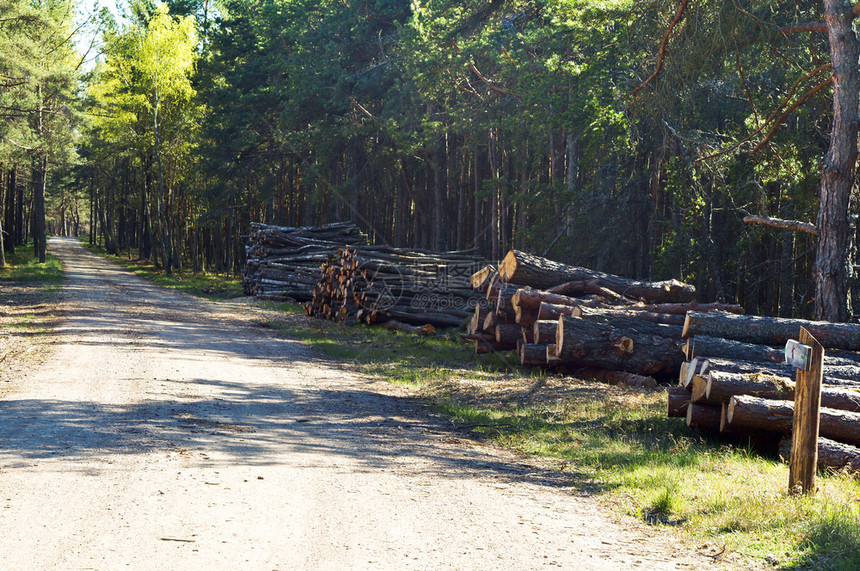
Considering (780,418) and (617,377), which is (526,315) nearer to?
(617,377)

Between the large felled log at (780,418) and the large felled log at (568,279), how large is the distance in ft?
24.4

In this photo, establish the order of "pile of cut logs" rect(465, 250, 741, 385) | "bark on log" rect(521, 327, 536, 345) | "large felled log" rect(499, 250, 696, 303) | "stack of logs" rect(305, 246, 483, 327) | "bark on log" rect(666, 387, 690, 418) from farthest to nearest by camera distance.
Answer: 1. "stack of logs" rect(305, 246, 483, 327)
2. "large felled log" rect(499, 250, 696, 303)
3. "bark on log" rect(521, 327, 536, 345)
4. "pile of cut logs" rect(465, 250, 741, 385)
5. "bark on log" rect(666, 387, 690, 418)

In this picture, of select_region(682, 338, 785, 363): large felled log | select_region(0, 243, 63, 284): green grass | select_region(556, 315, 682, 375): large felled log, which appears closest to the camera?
select_region(682, 338, 785, 363): large felled log

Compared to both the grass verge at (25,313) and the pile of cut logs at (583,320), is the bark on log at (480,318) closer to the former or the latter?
the pile of cut logs at (583,320)

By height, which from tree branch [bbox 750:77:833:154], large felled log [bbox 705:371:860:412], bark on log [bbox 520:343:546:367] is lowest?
bark on log [bbox 520:343:546:367]

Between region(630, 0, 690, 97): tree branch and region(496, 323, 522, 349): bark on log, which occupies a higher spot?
region(630, 0, 690, 97): tree branch

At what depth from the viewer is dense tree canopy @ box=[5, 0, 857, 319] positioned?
46.4ft

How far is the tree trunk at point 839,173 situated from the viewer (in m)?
11.5

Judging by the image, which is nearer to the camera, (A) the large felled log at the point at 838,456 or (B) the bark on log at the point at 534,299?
(A) the large felled log at the point at 838,456

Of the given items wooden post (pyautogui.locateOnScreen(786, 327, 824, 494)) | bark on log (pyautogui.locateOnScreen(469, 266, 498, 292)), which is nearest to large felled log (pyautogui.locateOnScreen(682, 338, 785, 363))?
wooden post (pyautogui.locateOnScreen(786, 327, 824, 494))

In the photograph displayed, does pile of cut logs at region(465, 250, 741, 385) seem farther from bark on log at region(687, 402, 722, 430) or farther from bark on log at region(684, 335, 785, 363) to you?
bark on log at region(687, 402, 722, 430)

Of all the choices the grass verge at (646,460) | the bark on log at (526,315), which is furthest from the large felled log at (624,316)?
the bark on log at (526,315)

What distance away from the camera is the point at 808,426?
18.9ft

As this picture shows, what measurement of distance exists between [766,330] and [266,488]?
7173mm
